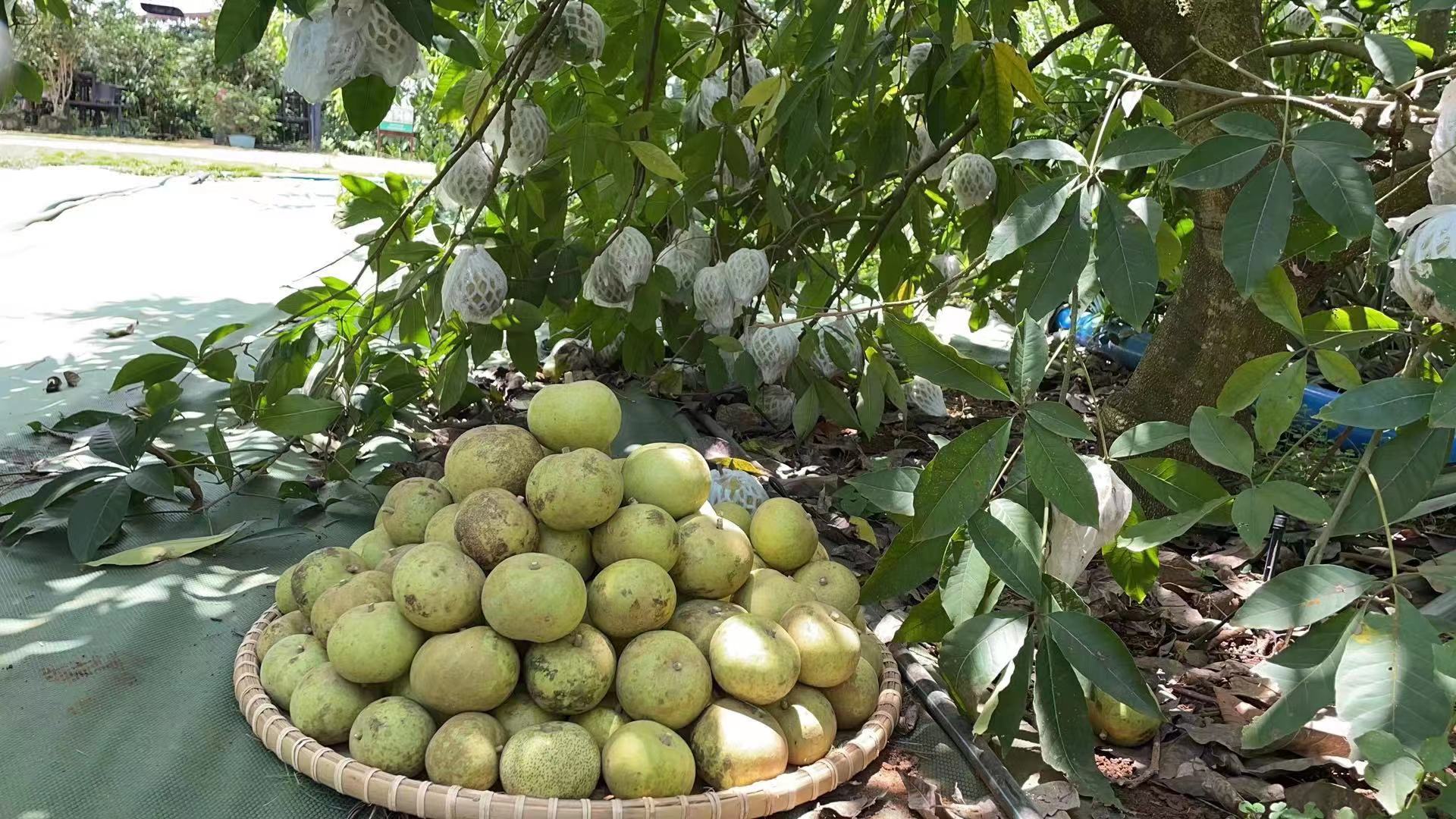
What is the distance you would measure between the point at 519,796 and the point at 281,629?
634 millimetres

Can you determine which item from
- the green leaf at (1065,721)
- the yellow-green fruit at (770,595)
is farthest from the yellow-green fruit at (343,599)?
the green leaf at (1065,721)

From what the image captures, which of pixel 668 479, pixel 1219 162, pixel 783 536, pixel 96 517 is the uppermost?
pixel 1219 162

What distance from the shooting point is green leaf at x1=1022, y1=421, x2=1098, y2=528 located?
3.89ft

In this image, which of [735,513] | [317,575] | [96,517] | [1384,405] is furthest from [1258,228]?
[96,517]

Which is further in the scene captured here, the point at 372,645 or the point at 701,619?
the point at 701,619

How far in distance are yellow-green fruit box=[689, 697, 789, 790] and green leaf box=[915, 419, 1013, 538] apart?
45 cm

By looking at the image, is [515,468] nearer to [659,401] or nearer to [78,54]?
[659,401]

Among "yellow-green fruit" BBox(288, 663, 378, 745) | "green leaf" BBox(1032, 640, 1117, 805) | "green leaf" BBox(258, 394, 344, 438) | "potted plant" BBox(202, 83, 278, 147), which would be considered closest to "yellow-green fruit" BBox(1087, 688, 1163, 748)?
"green leaf" BBox(1032, 640, 1117, 805)

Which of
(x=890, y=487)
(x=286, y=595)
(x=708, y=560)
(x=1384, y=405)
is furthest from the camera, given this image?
(x=286, y=595)

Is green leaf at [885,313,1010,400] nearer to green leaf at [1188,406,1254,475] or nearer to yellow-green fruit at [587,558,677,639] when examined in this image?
green leaf at [1188,406,1254,475]

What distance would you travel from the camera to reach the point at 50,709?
1561mm

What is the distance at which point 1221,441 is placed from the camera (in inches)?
51.3

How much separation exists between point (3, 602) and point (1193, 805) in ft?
6.86

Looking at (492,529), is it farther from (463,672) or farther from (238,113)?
(238,113)
